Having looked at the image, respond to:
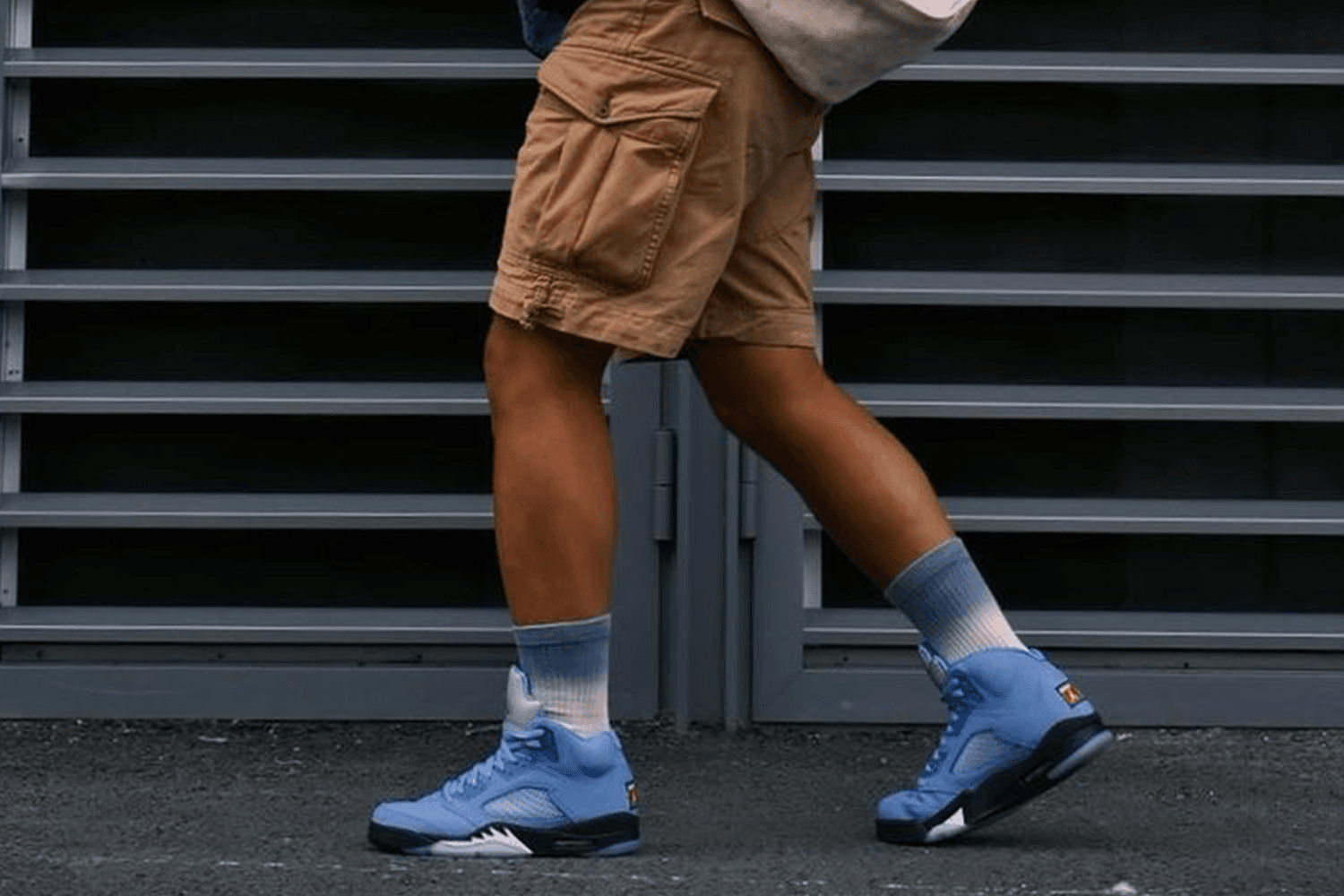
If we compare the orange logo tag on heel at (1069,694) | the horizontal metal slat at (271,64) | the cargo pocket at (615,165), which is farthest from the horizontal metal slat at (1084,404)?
the cargo pocket at (615,165)

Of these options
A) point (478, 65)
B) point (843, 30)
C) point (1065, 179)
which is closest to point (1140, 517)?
point (1065, 179)

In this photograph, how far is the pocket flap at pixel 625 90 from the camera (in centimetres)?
371

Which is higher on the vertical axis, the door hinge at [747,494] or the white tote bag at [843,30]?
the white tote bag at [843,30]

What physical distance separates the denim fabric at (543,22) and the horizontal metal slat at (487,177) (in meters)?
1.05

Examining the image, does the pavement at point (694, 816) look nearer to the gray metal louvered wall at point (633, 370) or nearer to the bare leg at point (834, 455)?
the gray metal louvered wall at point (633, 370)

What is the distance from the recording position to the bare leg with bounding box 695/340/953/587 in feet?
13.2

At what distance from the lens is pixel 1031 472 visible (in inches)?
203

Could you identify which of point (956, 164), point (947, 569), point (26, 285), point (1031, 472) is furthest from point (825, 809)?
point (26, 285)

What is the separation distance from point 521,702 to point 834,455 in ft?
1.92

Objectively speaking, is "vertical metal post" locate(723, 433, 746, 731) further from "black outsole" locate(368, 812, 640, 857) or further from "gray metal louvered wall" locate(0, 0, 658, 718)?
"black outsole" locate(368, 812, 640, 857)

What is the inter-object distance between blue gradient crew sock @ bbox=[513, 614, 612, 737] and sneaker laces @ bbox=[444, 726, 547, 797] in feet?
0.13

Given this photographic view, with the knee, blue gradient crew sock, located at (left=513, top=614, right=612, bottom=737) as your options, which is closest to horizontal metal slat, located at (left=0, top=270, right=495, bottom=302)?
the knee

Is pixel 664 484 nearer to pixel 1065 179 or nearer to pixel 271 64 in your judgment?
pixel 1065 179

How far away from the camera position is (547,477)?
3877mm
